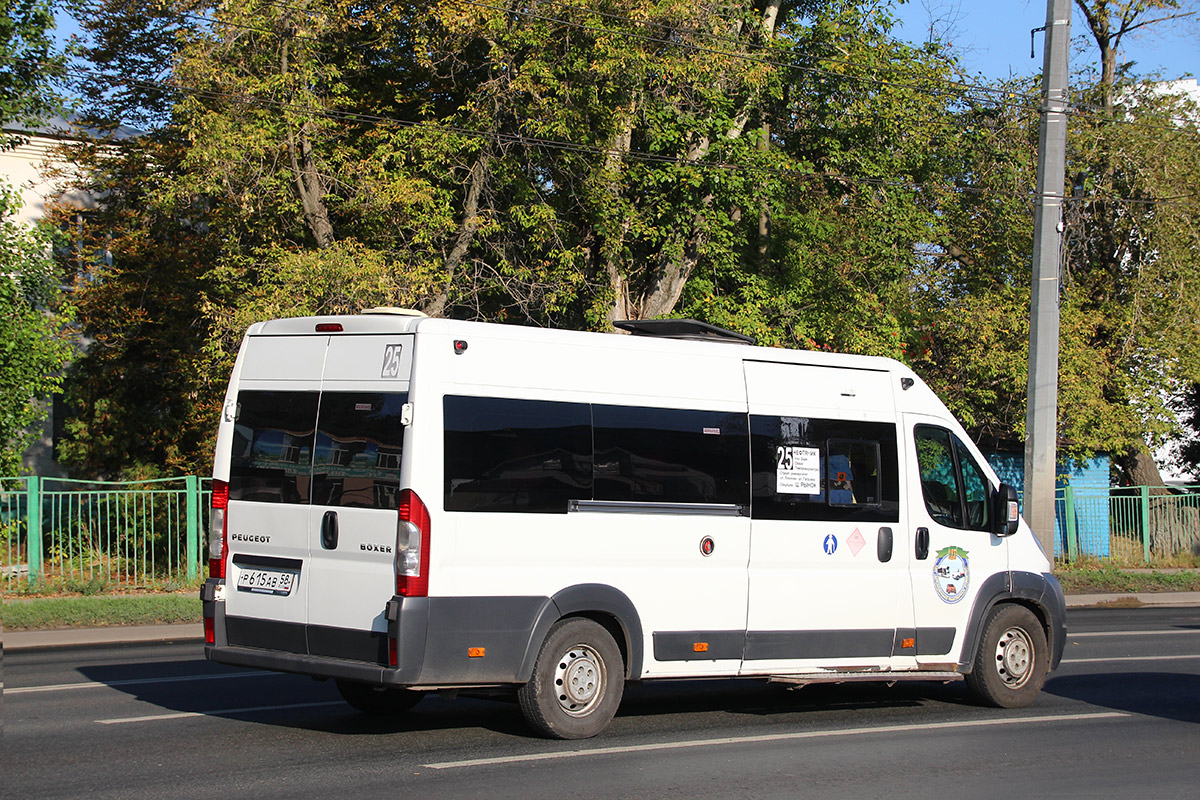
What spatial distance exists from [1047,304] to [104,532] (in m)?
14.3

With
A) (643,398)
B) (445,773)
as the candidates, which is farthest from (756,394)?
(445,773)

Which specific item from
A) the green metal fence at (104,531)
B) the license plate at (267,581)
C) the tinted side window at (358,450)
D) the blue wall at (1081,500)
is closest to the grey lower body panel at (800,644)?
the tinted side window at (358,450)

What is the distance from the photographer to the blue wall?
86.7ft

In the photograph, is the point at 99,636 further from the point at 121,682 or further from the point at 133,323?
the point at 133,323

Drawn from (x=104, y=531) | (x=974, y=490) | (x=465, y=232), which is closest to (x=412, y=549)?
(x=974, y=490)

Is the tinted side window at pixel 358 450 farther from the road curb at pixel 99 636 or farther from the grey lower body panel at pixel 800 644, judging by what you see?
the road curb at pixel 99 636

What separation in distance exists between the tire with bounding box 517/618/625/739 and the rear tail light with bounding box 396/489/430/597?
3.37ft

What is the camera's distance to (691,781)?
23.1 ft

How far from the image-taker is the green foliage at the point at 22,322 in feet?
58.0

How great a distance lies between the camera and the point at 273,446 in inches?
323

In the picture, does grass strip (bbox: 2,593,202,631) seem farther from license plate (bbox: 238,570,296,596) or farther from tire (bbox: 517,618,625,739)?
tire (bbox: 517,618,625,739)

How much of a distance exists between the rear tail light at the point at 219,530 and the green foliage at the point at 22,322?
1088cm

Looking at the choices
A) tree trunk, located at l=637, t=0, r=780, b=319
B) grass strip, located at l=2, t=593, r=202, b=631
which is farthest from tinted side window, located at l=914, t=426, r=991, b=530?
tree trunk, located at l=637, t=0, r=780, b=319

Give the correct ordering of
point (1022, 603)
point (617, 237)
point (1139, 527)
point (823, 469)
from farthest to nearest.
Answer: point (1139, 527) < point (617, 237) < point (1022, 603) < point (823, 469)
